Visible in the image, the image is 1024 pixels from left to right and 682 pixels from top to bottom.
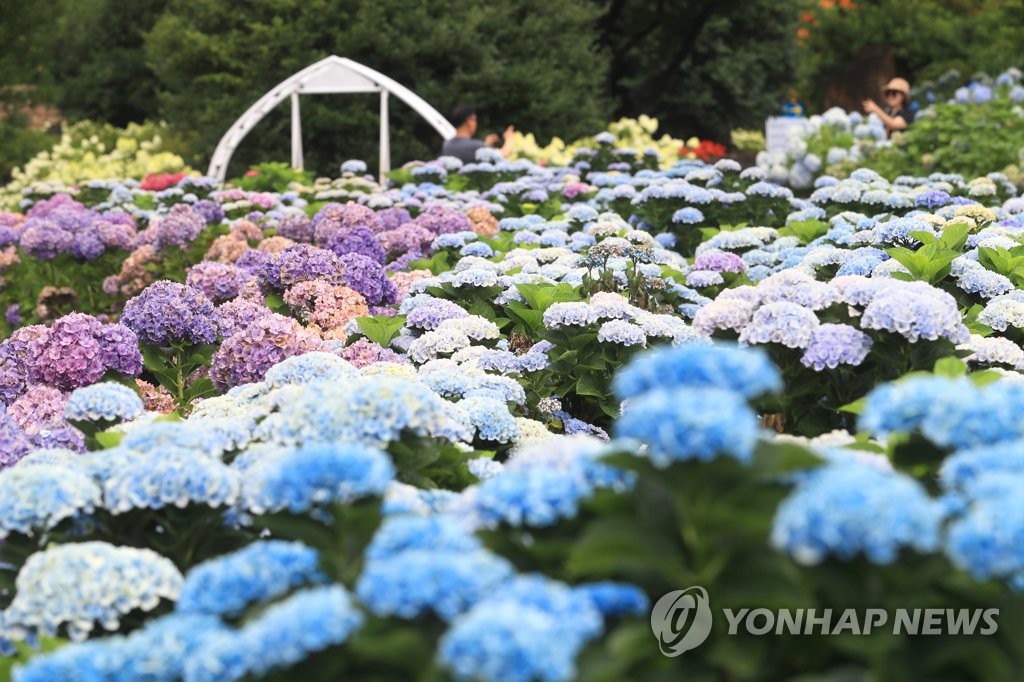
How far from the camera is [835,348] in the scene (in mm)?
3480

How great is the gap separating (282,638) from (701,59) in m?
24.4

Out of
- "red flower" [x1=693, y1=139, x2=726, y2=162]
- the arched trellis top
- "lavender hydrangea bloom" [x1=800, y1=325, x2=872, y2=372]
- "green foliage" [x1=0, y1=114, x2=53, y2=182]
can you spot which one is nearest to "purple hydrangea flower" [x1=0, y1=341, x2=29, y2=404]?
"lavender hydrangea bloom" [x1=800, y1=325, x2=872, y2=372]

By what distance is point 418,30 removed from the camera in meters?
17.6

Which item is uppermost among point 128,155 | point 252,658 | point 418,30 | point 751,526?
point 751,526

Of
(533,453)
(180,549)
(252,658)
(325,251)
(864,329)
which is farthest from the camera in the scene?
(325,251)

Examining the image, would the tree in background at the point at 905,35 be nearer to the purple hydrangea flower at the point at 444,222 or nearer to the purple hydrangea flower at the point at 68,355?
the purple hydrangea flower at the point at 444,222

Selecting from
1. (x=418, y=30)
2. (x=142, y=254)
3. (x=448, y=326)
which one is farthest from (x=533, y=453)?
(x=418, y=30)

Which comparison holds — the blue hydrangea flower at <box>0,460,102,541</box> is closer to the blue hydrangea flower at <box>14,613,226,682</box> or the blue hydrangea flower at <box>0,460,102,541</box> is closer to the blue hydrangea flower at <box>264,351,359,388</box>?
the blue hydrangea flower at <box>14,613,226,682</box>

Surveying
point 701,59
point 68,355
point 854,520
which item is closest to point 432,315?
point 68,355

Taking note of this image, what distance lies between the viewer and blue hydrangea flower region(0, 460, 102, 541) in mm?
2514

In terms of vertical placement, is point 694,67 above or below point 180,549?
below

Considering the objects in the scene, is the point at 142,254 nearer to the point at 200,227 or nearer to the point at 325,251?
the point at 200,227

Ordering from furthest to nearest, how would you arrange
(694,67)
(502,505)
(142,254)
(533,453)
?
(694,67), (142,254), (533,453), (502,505)

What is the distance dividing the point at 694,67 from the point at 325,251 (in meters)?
20.0
